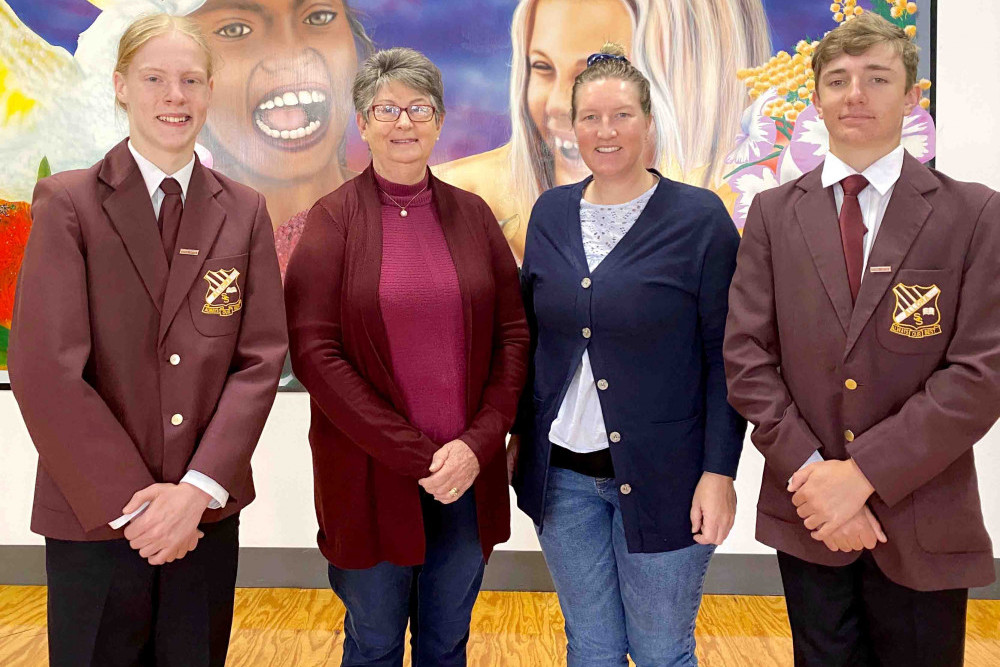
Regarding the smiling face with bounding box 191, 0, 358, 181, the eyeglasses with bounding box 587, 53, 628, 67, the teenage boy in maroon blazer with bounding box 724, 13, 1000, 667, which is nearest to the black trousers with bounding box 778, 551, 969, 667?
the teenage boy in maroon blazer with bounding box 724, 13, 1000, 667

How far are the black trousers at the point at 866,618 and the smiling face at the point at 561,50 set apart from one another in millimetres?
1978

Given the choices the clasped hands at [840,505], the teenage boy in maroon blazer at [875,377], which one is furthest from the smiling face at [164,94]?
the clasped hands at [840,505]

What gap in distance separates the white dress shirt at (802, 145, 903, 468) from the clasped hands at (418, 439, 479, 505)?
720 millimetres

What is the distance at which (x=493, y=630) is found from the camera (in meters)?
2.97

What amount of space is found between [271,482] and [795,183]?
2.52m

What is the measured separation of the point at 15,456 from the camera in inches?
133

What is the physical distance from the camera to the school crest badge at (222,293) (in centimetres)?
161

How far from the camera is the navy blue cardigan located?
67.7 inches

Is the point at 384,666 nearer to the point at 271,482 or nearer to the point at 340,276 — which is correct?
the point at 340,276

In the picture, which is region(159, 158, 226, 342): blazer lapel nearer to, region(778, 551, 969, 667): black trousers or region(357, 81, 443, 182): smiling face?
region(357, 81, 443, 182): smiling face

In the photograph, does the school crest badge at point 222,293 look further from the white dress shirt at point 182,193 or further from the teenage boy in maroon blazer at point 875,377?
the teenage boy in maroon blazer at point 875,377

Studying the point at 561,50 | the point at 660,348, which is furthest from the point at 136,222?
the point at 561,50

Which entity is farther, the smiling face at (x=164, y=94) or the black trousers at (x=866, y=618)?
the smiling face at (x=164, y=94)

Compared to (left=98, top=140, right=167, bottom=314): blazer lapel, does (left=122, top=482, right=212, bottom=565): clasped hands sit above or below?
below
